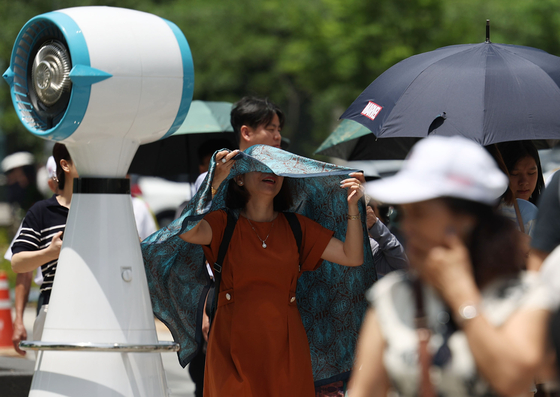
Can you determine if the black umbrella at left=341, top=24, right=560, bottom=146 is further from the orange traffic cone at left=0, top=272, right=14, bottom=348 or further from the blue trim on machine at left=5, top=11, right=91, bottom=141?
the orange traffic cone at left=0, top=272, right=14, bottom=348

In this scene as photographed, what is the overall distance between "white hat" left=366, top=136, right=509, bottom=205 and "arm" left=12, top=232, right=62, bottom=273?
2.32 metres

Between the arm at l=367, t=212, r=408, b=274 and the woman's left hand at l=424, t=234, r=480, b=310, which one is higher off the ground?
the woman's left hand at l=424, t=234, r=480, b=310

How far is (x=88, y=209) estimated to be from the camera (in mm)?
3125

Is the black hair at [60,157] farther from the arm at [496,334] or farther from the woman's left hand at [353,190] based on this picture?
the arm at [496,334]

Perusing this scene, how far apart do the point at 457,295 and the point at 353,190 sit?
191 cm

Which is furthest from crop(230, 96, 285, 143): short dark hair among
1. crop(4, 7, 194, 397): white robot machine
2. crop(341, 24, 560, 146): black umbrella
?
crop(4, 7, 194, 397): white robot machine

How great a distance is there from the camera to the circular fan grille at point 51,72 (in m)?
3.05

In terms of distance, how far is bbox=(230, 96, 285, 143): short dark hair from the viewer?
4.66 meters

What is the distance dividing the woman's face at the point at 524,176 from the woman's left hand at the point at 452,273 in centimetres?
262

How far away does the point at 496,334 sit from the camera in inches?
67.0

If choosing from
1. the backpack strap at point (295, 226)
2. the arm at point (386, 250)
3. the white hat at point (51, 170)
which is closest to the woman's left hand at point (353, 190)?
the backpack strap at point (295, 226)

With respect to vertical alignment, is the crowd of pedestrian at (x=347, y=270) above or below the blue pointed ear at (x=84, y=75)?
below

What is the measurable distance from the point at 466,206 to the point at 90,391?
1.86 m

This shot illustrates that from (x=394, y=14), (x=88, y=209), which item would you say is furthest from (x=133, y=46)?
(x=394, y=14)
